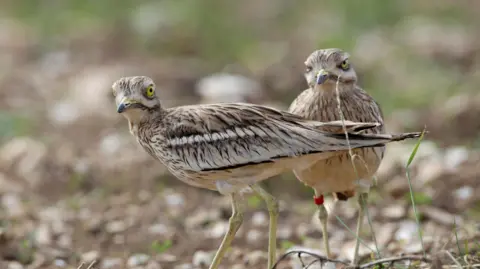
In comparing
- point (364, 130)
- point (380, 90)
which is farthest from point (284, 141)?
point (380, 90)

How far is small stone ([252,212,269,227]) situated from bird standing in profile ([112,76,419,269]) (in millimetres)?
1368

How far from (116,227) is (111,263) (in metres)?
0.64

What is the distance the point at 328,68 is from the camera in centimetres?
425

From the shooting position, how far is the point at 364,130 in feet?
13.7

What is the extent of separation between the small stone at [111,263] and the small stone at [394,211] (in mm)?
1766

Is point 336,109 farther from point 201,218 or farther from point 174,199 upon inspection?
point 174,199

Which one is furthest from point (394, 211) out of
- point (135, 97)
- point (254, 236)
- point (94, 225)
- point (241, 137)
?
point (135, 97)

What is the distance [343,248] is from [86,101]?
12.8 feet

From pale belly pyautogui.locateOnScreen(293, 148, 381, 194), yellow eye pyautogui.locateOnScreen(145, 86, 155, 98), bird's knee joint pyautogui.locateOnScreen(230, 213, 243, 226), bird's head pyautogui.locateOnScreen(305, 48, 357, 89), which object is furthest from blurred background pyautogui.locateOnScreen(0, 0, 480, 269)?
yellow eye pyautogui.locateOnScreen(145, 86, 155, 98)

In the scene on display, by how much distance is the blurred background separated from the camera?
5.27m

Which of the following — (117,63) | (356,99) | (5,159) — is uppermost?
(117,63)

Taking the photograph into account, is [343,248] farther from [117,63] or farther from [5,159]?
[117,63]

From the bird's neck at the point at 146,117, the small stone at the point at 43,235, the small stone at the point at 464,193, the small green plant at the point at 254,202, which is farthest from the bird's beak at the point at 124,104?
the small stone at the point at 464,193

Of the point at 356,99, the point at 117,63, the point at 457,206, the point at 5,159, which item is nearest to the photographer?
the point at 356,99
